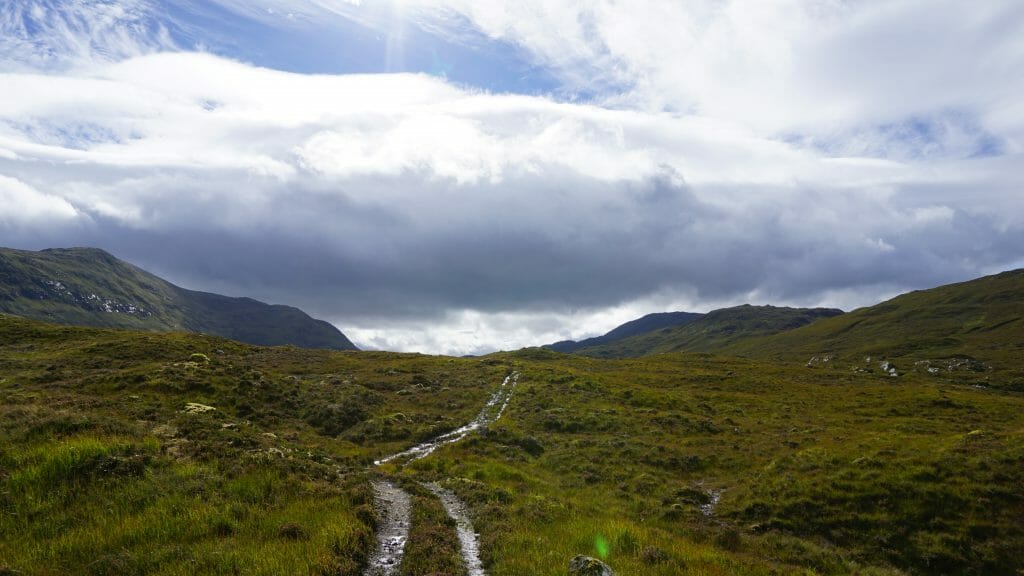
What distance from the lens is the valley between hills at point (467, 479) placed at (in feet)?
41.4

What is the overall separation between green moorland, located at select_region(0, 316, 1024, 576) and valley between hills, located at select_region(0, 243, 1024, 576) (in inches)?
4.3

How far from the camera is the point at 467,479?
82.9ft

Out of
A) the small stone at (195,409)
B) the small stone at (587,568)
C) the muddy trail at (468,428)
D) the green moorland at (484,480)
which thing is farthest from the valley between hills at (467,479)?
the small stone at (587,568)

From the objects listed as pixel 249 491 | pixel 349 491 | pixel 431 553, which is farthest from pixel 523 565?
pixel 249 491

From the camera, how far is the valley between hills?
496 inches

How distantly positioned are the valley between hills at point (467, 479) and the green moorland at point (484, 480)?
0.11 m

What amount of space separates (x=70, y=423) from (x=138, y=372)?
28.4 m

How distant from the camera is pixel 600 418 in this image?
4784 cm

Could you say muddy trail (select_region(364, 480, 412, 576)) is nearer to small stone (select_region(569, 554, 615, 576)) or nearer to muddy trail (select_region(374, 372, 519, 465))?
small stone (select_region(569, 554, 615, 576))

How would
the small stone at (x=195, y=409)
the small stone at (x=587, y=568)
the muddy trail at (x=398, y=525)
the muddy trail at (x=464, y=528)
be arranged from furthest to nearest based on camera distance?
the small stone at (x=195, y=409) → the muddy trail at (x=464, y=528) → the muddy trail at (x=398, y=525) → the small stone at (x=587, y=568)

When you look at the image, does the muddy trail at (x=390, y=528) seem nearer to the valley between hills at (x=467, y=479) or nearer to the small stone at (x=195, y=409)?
the valley between hills at (x=467, y=479)

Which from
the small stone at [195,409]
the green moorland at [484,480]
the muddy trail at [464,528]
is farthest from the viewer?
the small stone at [195,409]

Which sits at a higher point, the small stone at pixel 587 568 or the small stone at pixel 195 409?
the small stone at pixel 195 409

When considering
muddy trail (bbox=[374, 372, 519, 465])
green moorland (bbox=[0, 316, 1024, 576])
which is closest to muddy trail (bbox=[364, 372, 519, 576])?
muddy trail (bbox=[374, 372, 519, 465])
